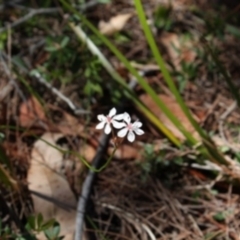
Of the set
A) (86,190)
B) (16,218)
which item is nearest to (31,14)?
(86,190)

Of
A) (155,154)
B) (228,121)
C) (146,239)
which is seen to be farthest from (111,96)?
(146,239)

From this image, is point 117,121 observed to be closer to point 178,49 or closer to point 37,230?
point 37,230

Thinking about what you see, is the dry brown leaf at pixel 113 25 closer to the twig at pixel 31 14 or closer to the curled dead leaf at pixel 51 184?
the twig at pixel 31 14

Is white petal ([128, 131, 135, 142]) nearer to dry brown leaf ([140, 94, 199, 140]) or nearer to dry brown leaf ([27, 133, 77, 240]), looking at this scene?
dry brown leaf ([27, 133, 77, 240])

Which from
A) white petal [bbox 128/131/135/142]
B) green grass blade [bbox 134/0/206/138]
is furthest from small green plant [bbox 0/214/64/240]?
green grass blade [bbox 134/0/206/138]

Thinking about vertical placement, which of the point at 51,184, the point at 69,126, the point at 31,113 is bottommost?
the point at 51,184
